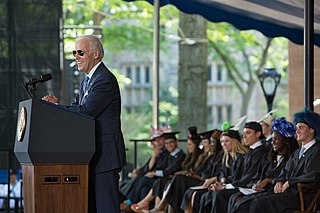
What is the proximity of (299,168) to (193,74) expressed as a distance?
32.9 ft

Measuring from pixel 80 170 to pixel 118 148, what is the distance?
323 millimetres

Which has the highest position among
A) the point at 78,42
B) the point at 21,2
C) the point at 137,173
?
the point at 21,2

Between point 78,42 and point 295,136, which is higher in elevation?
point 78,42

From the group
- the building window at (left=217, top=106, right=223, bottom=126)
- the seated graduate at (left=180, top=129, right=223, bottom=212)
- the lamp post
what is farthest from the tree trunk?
the building window at (left=217, top=106, right=223, bottom=126)

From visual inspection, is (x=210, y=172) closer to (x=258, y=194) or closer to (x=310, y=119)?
(x=258, y=194)

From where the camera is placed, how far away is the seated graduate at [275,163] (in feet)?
28.3

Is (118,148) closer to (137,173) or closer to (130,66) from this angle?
(137,173)

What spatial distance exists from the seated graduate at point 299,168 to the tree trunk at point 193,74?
385 inches

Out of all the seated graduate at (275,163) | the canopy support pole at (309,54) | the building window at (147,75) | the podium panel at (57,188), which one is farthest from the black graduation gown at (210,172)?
the building window at (147,75)

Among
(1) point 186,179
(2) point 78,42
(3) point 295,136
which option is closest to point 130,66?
(1) point 186,179

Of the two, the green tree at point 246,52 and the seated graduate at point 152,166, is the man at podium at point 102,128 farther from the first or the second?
the green tree at point 246,52

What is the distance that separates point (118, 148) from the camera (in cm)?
629

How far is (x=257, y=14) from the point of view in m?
11.7

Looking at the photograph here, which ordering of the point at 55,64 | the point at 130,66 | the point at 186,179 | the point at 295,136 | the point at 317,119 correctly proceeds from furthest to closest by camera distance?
the point at 130,66
the point at 55,64
the point at 186,179
the point at 295,136
the point at 317,119
